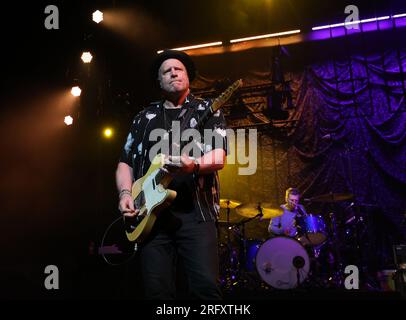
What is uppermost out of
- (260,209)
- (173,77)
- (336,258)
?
(173,77)

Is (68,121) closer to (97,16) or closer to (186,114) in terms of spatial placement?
(97,16)

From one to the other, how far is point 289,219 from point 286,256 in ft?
2.94

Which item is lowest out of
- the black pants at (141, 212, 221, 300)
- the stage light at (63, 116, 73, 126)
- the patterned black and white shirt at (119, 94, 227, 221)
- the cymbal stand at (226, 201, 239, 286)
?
the cymbal stand at (226, 201, 239, 286)

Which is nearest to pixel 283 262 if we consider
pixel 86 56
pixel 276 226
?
pixel 276 226

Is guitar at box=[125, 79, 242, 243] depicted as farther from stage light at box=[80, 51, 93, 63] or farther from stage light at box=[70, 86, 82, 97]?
stage light at box=[70, 86, 82, 97]

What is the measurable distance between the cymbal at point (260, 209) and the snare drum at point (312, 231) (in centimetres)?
46

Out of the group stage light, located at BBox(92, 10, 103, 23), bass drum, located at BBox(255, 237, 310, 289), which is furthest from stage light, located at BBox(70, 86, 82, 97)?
bass drum, located at BBox(255, 237, 310, 289)

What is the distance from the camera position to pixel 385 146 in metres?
8.10

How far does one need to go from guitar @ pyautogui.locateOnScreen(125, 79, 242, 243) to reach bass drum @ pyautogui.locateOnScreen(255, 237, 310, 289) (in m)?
4.31

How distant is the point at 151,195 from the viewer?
2420mm

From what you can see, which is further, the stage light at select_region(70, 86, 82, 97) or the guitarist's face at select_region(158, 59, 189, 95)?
the stage light at select_region(70, 86, 82, 97)

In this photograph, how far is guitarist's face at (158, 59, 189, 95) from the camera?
2.74 metres
